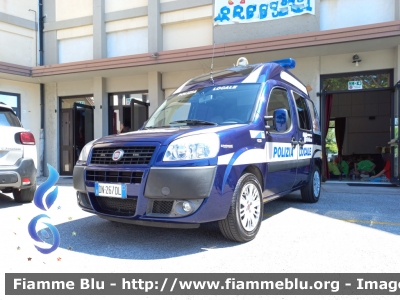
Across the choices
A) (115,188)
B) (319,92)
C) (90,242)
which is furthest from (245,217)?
(319,92)

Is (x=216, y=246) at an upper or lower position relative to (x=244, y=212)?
lower

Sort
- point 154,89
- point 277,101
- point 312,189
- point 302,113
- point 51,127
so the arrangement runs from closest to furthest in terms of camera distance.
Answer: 1. point 277,101
2. point 302,113
3. point 312,189
4. point 154,89
5. point 51,127

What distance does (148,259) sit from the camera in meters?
3.23

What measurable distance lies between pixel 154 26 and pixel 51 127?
17.5ft

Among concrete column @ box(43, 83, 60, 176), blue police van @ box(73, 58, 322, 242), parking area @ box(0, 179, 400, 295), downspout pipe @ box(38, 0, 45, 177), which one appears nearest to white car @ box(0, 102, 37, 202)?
parking area @ box(0, 179, 400, 295)

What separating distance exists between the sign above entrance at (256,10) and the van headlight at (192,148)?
7.03m

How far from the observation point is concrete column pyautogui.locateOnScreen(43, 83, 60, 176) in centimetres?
1227

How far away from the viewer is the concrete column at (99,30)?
36.6 ft

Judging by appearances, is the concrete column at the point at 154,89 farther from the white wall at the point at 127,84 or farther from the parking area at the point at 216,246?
the parking area at the point at 216,246

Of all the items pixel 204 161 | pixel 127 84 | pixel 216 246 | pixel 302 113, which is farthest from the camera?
pixel 127 84

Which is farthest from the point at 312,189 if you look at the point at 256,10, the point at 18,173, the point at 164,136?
the point at 256,10

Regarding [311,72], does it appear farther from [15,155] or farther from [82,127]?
[82,127]

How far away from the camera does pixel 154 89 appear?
10664mm

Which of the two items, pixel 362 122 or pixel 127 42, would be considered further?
pixel 362 122
